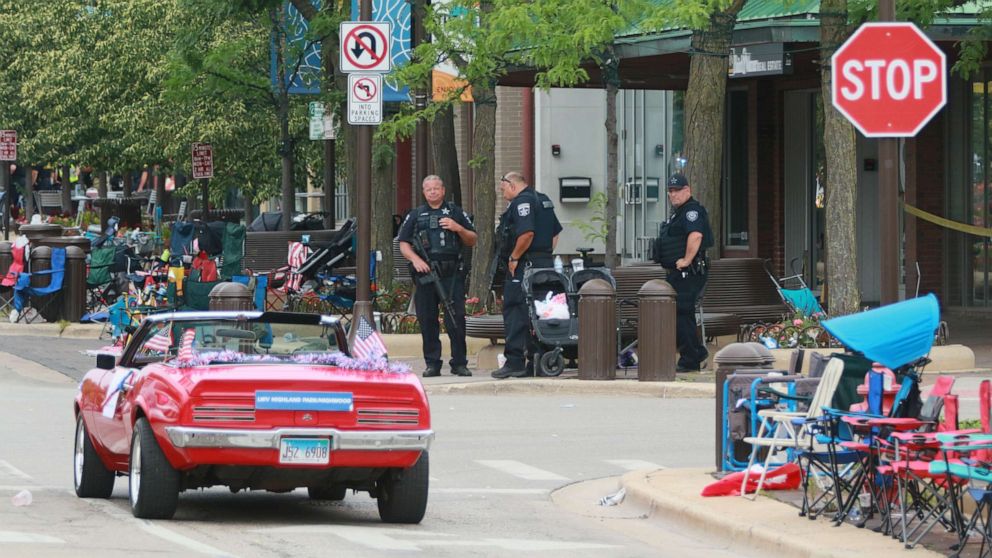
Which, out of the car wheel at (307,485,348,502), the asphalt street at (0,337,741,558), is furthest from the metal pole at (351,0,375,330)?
the car wheel at (307,485,348,502)

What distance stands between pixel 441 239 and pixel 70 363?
612cm

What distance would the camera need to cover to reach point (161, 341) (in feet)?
38.6

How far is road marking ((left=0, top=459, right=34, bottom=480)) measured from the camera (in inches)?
514

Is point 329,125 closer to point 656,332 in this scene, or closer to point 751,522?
point 656,332

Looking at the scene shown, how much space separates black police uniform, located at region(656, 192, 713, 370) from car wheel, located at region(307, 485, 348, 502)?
720 centimetres

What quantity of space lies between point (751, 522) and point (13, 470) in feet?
18.1

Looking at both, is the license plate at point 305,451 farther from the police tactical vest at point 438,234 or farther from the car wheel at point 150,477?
the police tactical vest at point 438,234

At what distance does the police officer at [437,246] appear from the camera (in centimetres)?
1895

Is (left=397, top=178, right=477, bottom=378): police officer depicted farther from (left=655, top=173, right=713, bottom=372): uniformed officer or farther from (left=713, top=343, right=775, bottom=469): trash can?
(left=713, top=343, right=775, bottom=469): trash can

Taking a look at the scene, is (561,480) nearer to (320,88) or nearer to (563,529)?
(563,529)

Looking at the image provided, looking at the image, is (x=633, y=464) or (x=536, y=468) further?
(x=633, y=464)

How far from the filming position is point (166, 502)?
34.9ft

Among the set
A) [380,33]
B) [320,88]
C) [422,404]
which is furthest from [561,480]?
[320,88]

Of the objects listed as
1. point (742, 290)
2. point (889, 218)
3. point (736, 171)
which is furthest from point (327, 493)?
point (736, 171)
